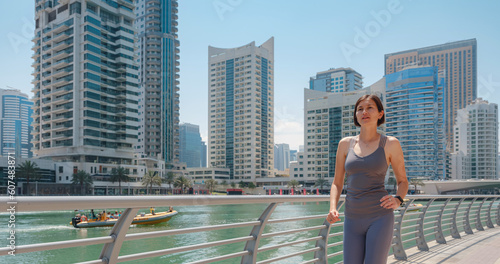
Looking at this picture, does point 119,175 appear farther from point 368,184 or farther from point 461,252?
point 368,184

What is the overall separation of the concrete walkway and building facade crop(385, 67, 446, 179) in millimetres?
123683

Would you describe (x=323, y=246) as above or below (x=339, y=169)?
below

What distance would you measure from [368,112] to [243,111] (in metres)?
136

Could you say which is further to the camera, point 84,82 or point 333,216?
point 84,82

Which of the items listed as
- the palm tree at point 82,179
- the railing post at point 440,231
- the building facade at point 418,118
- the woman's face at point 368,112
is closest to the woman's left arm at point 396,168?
the woman's face at point 368,112

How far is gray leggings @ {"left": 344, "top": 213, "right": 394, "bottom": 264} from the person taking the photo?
2.80 m

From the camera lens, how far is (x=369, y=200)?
2.86 metres

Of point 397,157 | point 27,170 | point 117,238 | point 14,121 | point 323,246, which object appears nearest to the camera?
point 117,238

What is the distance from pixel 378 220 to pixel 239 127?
Result: 136253 mm

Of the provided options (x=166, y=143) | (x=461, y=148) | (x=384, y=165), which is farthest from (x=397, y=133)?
(x=384, y=165)

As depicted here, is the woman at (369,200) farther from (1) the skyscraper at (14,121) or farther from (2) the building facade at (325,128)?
(1) the skyscraper at (14,121)

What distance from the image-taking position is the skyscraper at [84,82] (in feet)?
271

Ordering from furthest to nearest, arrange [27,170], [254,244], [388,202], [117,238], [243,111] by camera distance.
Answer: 1. [243,111]
2. [27,170]
3. [254,244]
4. [388,202]
5. [117,238]

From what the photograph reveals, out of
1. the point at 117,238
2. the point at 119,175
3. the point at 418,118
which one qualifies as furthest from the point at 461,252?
the point at 418,118
